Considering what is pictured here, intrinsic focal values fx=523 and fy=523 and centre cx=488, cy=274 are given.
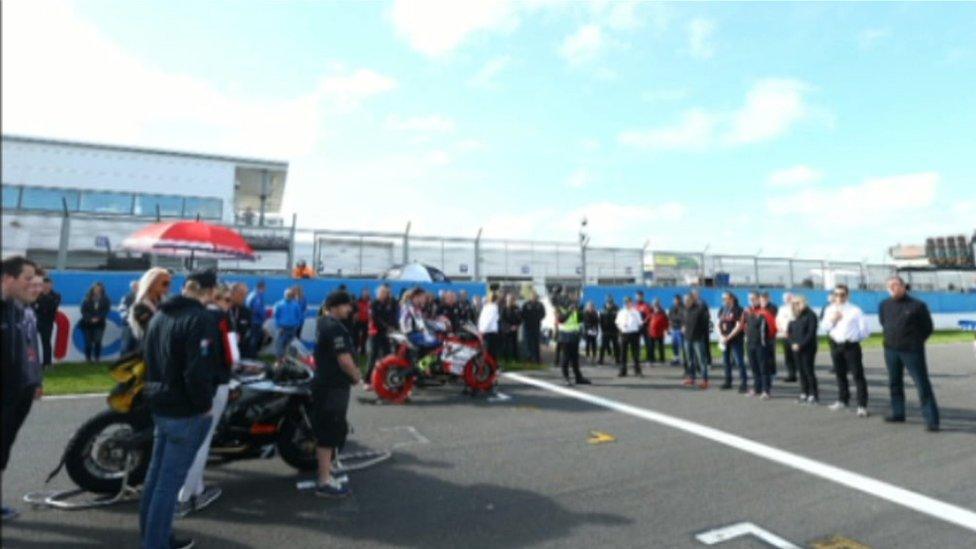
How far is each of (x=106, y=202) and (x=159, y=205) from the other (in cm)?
220

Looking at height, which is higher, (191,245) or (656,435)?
(191,245)

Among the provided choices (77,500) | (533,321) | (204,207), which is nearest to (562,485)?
(77,500)

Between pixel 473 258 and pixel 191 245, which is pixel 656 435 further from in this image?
pixel 473 258

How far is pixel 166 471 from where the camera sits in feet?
10.4

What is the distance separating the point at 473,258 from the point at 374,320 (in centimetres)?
704

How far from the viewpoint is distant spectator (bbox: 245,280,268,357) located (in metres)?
10.7

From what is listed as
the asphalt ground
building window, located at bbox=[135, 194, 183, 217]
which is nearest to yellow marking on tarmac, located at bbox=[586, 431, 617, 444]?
the asphalt ground

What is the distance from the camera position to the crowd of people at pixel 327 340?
10.4 ft

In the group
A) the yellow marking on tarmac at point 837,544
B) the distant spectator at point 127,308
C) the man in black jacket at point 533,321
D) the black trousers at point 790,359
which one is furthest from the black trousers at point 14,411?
the black trousers at point 790,359

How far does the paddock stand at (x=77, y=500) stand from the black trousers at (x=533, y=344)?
9258 mm

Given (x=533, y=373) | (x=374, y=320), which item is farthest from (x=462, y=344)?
(x=533, y=373)

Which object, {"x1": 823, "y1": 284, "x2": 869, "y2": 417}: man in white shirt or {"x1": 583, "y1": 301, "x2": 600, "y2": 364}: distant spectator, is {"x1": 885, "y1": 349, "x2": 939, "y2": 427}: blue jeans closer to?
{"x1": 823, "y1": 284, "x2": 869, "y2": 417}: man in white shirt

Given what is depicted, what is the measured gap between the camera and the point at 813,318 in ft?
26.3

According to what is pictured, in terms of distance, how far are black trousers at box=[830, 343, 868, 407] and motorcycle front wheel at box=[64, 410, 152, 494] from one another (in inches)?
330
